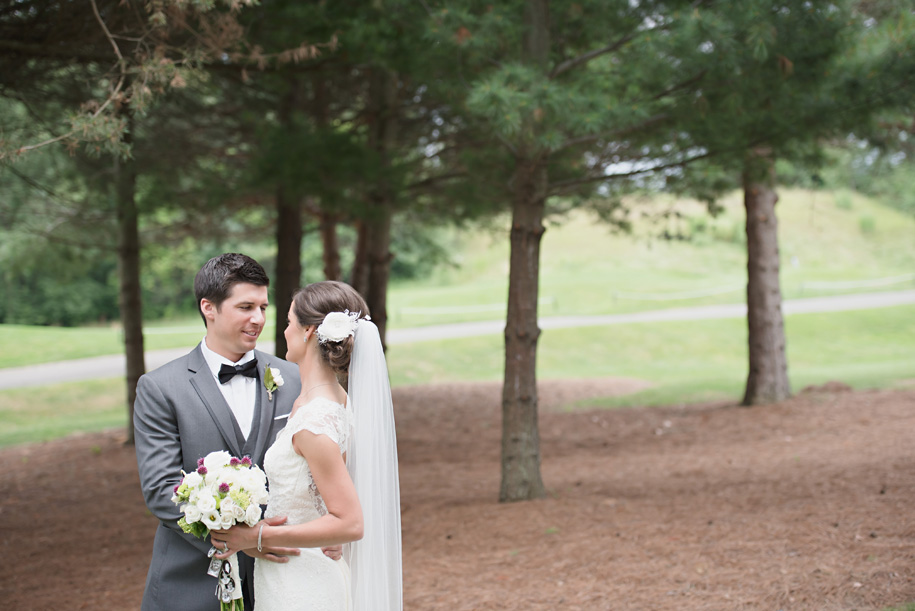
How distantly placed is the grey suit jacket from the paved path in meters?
15.8

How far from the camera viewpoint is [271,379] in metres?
2.36

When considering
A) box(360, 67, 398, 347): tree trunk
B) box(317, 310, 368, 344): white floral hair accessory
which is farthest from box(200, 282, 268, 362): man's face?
box(360, 67, 398, 347): tree trunk

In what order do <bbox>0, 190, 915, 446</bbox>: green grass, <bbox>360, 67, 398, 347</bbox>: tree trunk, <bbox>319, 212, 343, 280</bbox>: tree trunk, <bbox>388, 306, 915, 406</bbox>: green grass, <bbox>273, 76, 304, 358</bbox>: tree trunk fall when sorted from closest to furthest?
<bbox>360, 67, 398, 347</bbox>: tree trunk, <bbox>273, 76, 304, 358</bbox>: tree trunk, <bbox>319, 212, 343, 280</bbox>: tree trunk, <bbox>0, 190, 915, 446</bbox>: green grass, <bbox>388, 306, 915, 406</bbox>: green grass

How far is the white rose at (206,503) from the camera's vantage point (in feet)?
6.64

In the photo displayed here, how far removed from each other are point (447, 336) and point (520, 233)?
15.2m

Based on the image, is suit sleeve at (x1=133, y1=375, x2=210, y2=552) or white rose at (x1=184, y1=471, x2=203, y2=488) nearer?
white rose at (x1=184, y1=471, x2=203, y2=488)

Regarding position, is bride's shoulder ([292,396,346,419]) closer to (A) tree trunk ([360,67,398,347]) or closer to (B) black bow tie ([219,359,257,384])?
(B) black bow tie ([219,359,257,384])

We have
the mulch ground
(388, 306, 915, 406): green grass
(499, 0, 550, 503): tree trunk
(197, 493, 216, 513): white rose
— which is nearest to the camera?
(197, 493, 216, 513): white rose

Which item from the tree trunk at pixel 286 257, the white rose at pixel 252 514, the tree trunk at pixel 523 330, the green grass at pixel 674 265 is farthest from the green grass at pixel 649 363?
the white rose at pixel 252 514

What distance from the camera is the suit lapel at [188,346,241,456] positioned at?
2334 millimetres

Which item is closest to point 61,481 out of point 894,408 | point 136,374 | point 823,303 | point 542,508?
point 136,374

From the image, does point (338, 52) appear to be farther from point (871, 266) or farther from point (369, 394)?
point (871, 266)

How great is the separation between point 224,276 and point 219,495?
705mm

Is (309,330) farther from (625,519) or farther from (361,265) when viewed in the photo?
(361,265)
